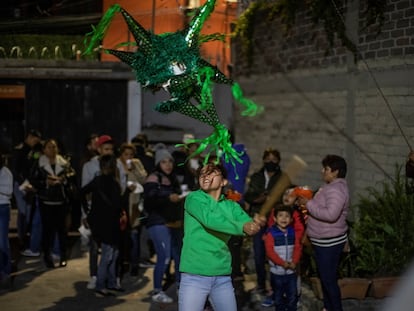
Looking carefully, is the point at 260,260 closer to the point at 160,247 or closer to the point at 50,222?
the point at 160,247

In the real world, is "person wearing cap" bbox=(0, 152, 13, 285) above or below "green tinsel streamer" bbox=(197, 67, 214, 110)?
below

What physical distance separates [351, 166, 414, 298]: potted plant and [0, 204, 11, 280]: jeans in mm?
4170

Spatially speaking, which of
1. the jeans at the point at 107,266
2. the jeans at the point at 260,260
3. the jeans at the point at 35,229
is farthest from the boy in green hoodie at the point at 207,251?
the jeans at the point at 35,229

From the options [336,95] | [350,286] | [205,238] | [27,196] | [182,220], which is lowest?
[350,286]

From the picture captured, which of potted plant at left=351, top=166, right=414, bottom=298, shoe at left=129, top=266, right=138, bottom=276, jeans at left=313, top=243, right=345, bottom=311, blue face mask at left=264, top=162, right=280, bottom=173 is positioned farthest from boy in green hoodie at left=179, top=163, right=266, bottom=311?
shoe at left=129, top=266, right=138, bottom=276

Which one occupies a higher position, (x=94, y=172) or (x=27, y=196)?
→ (x=94, y=172)

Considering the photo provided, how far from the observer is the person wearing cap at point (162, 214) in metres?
8.46

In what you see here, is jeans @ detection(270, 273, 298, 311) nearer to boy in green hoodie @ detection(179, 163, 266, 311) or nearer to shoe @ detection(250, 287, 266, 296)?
shoe @ detection(250, 287, 266, 296)

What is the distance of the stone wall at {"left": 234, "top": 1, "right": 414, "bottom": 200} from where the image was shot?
9.13 m

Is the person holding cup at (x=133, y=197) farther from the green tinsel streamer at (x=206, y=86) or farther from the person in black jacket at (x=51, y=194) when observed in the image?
the green tinsel streamer at (x=206, y=86)

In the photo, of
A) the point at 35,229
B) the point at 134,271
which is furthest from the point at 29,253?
the point at 134,271

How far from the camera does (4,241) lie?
901cm

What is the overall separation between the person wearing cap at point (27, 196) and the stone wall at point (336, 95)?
160 inches

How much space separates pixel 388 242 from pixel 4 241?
4.57 meters
